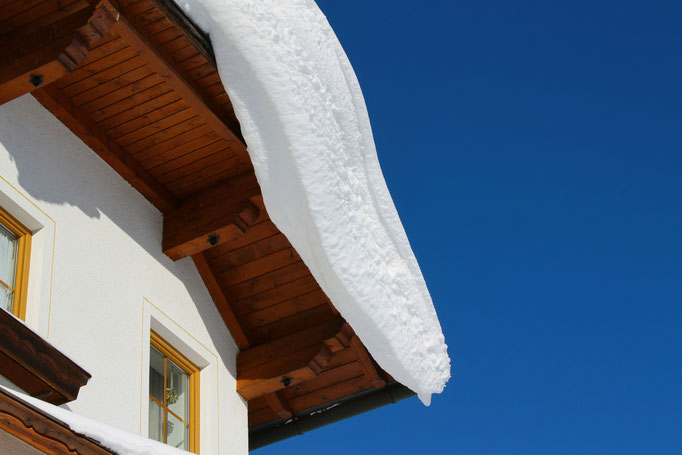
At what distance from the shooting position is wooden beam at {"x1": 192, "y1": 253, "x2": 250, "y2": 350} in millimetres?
6773

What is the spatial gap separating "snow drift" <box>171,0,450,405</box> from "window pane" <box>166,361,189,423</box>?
119cm

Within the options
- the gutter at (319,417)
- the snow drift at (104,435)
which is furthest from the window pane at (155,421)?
the snow drift at (104,435)

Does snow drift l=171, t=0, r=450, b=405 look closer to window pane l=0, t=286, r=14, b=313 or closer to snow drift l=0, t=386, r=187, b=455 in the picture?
window pane l=0, t=286, r=14, b=313

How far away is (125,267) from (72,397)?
1.55 m

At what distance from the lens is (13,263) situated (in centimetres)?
511

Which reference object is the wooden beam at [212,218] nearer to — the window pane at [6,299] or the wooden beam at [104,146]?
the wooden beam at [104,146]

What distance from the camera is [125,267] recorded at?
587cm

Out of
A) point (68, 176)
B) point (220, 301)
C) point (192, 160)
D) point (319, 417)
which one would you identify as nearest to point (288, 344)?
point (220, 301)

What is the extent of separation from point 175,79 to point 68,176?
2.74 feet

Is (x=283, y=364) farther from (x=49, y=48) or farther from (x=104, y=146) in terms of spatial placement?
(x=49, y=48)

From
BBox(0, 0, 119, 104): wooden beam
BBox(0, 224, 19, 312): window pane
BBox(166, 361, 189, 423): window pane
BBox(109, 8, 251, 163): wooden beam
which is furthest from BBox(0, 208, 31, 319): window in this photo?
BBox(166, 361, 189, 423): window pane

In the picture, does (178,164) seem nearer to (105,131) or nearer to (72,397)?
(105,131)

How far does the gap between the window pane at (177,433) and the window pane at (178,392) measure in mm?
56

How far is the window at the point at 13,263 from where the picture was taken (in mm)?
4957
